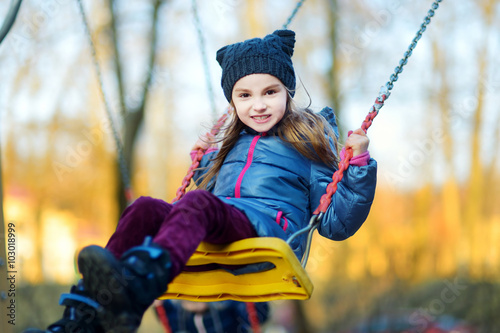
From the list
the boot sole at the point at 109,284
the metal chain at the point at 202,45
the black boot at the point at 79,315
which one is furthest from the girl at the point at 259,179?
the metal chain at the point at 202,45

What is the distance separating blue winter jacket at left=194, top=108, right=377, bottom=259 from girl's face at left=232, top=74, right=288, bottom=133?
9 cm

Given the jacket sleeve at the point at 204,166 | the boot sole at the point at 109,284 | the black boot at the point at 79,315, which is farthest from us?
the jacket sleeve at the point at 204,166

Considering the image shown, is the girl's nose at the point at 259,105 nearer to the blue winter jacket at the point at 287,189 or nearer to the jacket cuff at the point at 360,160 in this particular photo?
the blue winter jacket at the point at 287,189

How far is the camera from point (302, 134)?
6.79ft

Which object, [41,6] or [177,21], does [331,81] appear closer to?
[177,21]

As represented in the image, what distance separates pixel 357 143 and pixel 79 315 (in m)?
1.04

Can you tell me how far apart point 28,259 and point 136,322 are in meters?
8.19

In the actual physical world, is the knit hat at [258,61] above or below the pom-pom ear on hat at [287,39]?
below

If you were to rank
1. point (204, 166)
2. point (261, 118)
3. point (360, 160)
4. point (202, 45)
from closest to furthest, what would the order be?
point (360, 160) → point (261, 118) → point (204, 166) → point (202, 45)

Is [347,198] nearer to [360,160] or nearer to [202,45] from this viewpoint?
[360,160]

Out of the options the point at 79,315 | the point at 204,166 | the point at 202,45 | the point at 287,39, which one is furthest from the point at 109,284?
the point at 202,45

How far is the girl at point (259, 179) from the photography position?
1.58 m

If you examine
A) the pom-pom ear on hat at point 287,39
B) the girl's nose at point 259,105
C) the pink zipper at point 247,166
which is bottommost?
the pink zipper at point 247,166

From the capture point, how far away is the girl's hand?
1.94m
